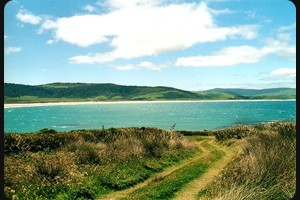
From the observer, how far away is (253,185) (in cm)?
914

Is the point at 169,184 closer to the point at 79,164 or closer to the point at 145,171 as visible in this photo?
the point at 145,171

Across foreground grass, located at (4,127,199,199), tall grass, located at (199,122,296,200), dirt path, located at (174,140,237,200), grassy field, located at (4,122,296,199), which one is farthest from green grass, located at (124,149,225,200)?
tall grass, located at (199,122,296,200)

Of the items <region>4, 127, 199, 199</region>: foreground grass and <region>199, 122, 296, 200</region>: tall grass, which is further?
<region>4, 127, 199, 199</region>: foreground grass

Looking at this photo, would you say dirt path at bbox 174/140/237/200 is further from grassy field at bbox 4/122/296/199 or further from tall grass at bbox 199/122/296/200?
tall grass at bbox 199/122/296/200

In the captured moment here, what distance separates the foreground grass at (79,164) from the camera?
11219mm

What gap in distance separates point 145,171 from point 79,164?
2711 millimetres

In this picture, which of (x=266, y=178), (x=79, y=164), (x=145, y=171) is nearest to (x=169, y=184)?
(x=145, y=171)

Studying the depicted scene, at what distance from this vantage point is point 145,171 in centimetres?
1506

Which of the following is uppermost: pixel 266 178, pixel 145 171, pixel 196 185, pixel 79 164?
pixel 266 178

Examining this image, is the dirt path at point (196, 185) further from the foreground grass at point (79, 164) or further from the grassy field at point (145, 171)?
the foreground grass at point (79, 164)

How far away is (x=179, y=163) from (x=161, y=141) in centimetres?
260

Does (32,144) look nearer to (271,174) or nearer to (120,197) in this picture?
(120,197)

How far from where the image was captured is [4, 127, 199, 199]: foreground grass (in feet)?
36.8
